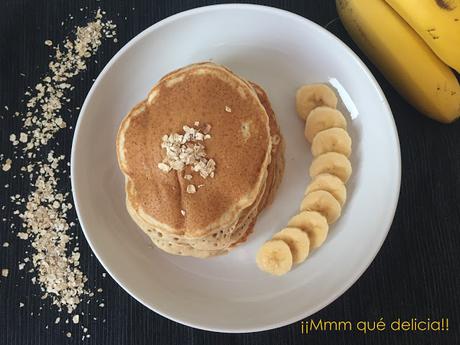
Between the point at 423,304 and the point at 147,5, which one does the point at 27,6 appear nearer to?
the point at 147,5

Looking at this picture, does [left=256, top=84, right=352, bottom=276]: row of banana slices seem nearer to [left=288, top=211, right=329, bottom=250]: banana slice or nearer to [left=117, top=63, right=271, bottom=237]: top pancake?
[left=288, top=211, right=329, bottom=250]: banana slice

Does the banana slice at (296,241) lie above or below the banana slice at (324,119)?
below

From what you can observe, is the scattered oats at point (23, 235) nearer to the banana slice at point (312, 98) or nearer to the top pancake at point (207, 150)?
the top pancake at point (207, 150)

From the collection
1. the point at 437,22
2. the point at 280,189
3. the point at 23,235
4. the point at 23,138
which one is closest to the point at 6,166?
the point at 23,138

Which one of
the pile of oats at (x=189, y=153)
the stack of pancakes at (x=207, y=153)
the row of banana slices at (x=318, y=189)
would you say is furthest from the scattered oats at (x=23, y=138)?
the row of banana slices at (x=318, y=189)

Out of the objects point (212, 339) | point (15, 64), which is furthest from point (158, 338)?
point (15, 64)
